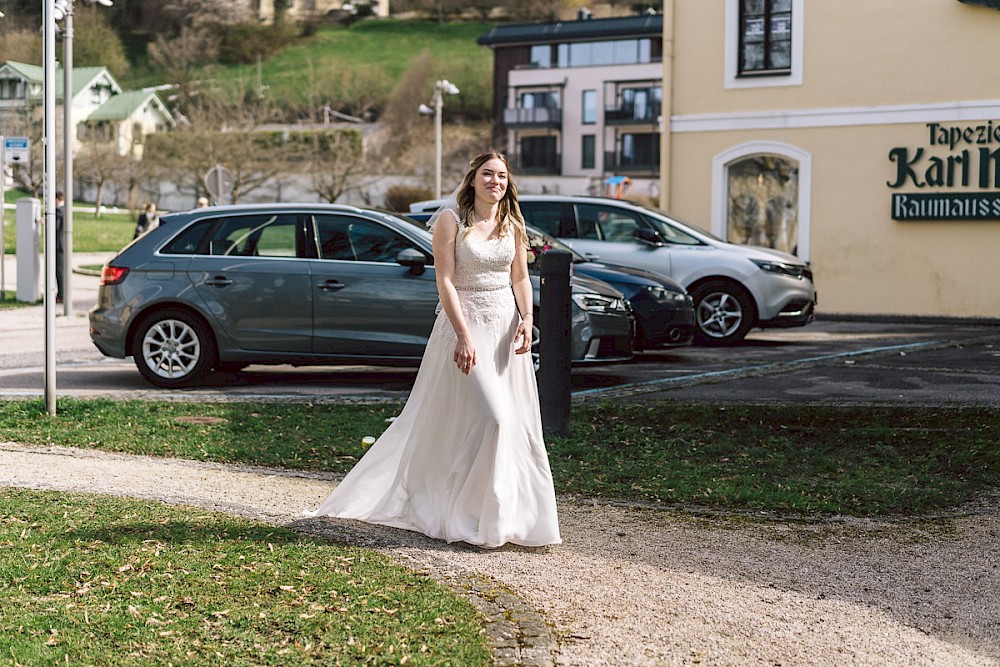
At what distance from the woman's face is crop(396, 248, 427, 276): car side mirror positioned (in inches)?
212

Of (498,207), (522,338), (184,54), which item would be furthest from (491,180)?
(184,54)

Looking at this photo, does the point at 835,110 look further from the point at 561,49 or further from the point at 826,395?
the point at 561,49

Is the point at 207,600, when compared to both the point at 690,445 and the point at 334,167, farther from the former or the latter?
the point at 334,167

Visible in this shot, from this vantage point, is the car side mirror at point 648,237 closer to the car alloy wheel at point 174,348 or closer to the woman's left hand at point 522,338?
the car alloy wheel at point 174,348

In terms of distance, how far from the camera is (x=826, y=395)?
11344 mm

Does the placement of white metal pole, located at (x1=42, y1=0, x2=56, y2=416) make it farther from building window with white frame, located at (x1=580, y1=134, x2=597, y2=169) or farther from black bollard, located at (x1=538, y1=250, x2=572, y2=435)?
building window with white frame, located at (x1=580, y1=134, x2=597, y2=169)

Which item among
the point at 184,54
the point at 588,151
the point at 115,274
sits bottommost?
the point at 115,274

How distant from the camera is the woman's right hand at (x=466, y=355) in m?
6.04

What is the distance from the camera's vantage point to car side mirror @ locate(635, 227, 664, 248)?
16000 mm

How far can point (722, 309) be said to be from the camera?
16062mm

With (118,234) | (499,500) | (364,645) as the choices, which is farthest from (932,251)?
(118,234)

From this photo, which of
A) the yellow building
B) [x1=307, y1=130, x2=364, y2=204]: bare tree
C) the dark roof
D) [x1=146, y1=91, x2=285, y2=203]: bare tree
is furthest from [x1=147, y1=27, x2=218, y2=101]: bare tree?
the yellow building

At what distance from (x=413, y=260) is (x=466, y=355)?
18.1ft

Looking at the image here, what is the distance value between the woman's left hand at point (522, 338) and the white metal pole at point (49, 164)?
13.7 feet
